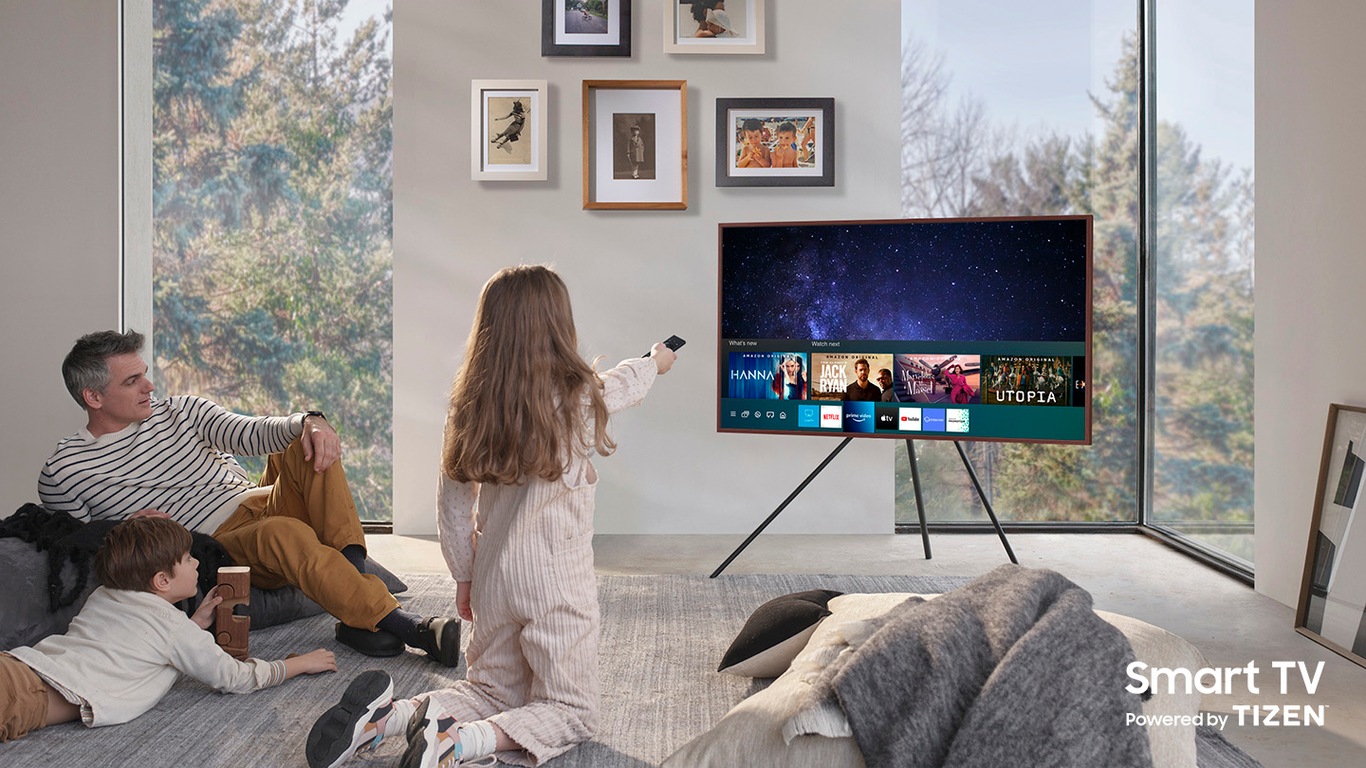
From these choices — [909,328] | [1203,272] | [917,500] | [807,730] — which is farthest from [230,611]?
[1203,272]

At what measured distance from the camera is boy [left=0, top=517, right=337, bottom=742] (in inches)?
79.1

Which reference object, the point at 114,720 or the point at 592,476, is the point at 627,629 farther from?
the point at 114,720

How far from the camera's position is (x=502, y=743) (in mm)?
1866

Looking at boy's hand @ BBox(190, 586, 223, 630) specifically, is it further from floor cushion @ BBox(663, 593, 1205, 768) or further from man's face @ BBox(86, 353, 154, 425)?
floor cushion @ BBox(663, 593, 1205, 768)

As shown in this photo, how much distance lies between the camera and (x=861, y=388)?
11.1ft

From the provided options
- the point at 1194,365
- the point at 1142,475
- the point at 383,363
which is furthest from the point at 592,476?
the point at 1142,475

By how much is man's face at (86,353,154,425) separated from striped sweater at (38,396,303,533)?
0.20 ft

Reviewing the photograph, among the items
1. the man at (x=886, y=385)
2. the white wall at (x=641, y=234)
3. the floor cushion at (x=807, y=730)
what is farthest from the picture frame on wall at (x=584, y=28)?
the floor cushion at (x=807, y=730)

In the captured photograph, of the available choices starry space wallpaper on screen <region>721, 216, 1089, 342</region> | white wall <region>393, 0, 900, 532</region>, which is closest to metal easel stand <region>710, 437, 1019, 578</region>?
starry space wallpaper on screen <region>721, 216, 1089, 342</region>

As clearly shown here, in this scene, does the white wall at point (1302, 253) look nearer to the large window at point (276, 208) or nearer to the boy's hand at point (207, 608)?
the boy's hand at point (207, 608)

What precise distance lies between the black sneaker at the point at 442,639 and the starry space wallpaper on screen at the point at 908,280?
1.46 metres

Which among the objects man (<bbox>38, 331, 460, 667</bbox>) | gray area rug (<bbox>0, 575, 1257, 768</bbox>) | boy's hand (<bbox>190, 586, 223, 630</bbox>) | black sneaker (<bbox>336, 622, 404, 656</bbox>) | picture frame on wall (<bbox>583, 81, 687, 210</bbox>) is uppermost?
picture frame on wall (<bbox>583, 81, 687, 210</bbox>)

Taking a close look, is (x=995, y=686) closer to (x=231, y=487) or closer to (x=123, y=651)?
(x=123, y=651)

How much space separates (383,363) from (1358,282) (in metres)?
3.48
